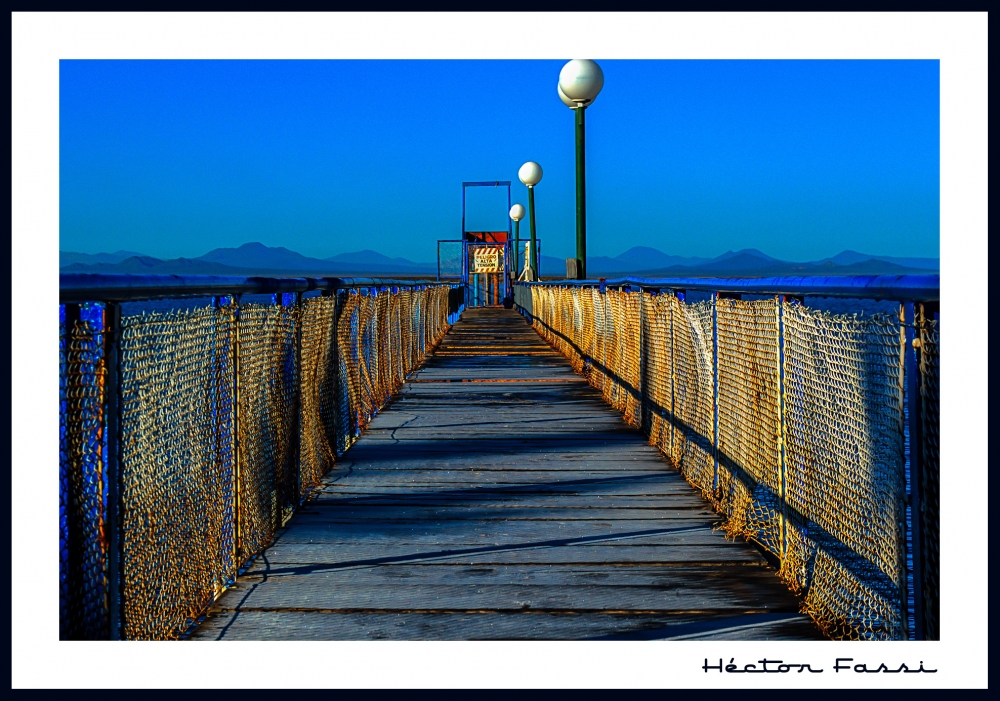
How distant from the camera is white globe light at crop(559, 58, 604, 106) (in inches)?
551

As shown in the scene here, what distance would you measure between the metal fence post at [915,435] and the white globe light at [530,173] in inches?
1055

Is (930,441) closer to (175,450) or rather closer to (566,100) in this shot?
(175,450)

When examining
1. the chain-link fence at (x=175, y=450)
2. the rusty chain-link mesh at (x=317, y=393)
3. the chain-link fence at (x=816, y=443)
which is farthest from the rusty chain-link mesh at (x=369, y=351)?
the chain-link fence at (x=816, y=443)

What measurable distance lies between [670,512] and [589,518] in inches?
17.6

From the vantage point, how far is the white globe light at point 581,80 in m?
14.0

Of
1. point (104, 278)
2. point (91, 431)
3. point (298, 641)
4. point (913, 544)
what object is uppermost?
point (104, 278)

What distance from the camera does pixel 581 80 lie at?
553 inches

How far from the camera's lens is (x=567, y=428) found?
7793mm

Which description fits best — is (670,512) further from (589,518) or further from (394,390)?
(394,390)

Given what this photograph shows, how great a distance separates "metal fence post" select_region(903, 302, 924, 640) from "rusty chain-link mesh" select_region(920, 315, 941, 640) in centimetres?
2

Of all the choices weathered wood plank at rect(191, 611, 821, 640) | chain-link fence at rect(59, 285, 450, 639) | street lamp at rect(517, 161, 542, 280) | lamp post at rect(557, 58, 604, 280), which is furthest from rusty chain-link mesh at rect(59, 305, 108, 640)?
street lamp at rect(517, 161, 542, 280)

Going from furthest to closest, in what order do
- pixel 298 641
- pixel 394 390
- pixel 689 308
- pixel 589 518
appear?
pixel 394 390 < pixel 689 308 < pixel 589 518 < pixel 298 641

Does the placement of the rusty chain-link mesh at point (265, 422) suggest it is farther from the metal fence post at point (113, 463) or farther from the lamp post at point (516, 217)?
the lamp post at point (516, 217)

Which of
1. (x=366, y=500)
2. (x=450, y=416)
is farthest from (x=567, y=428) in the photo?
(x=366, y=500)
